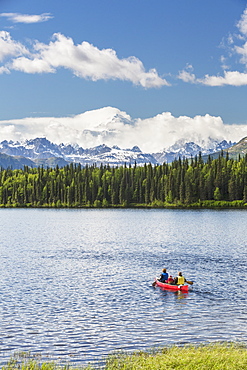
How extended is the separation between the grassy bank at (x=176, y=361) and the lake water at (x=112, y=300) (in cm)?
211

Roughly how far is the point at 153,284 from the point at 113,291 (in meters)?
5.06

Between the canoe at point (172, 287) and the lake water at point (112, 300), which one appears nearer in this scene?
the lake water at point (112, 300)

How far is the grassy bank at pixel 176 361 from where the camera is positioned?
2006 centimetres

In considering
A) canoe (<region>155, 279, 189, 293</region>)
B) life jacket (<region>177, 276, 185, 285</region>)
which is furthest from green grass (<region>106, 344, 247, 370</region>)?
life jacket (<region>177, 276, 185, 285</region>)

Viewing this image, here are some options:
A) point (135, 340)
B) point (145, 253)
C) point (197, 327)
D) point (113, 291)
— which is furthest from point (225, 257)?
point (135, 340)

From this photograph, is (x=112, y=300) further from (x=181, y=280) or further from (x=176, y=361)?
(x=176, y=361)

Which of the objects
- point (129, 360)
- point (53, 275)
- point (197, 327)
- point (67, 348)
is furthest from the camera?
point (53, 275)

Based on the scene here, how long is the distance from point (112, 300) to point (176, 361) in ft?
64.7

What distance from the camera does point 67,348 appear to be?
26.9 m

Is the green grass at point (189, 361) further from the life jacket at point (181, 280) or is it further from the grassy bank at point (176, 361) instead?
the life jacket at point (181, 280)

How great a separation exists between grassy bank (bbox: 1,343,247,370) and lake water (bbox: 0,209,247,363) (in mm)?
2114

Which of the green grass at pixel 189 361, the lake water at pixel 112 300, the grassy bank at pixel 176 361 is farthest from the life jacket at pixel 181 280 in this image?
the green grass at pixel 189 361

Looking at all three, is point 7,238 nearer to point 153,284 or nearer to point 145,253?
point 145,253

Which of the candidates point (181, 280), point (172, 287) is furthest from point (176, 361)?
point (181, 280)
